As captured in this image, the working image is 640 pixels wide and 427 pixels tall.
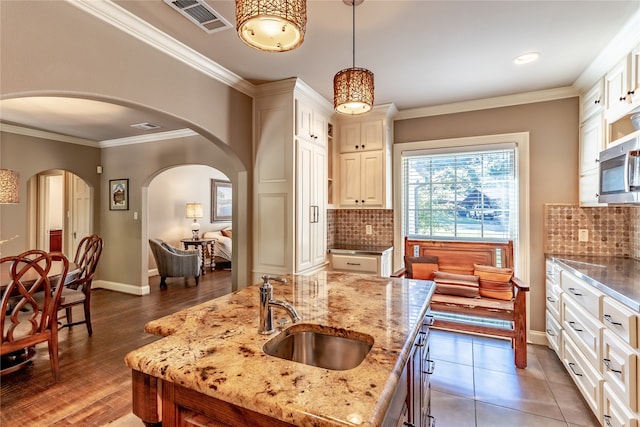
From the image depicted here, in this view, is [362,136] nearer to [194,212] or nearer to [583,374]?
[583,374]

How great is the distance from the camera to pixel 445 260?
353cm

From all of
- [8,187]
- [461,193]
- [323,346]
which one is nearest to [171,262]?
[8,187]

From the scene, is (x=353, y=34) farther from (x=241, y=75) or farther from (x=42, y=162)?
(x=42, y=162)

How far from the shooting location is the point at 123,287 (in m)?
5.26

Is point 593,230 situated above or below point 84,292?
above

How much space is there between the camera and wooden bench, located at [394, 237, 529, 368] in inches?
108

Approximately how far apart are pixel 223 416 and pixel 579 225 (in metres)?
3.69

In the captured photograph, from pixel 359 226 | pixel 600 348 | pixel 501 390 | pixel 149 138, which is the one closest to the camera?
pixel 600 348

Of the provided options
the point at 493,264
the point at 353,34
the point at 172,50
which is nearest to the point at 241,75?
the point at 172,50

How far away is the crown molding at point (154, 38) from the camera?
71.3 inches

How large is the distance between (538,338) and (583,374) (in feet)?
3.91

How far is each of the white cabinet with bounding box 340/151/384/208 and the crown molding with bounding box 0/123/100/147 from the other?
14.6 ft

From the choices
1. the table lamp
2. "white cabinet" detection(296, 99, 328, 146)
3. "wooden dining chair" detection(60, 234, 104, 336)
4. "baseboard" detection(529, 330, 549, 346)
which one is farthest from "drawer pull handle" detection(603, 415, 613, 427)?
the table lamp

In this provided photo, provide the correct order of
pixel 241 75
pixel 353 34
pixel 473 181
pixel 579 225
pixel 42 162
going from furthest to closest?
pixel 42 162 < pixel 473 181 < pixel 579 225 < pixel 241 75 < pixel 353 34
